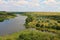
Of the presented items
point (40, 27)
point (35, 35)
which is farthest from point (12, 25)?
point (40, 27)

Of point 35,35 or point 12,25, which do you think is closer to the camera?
point 35,35

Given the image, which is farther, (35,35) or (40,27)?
(40,27)

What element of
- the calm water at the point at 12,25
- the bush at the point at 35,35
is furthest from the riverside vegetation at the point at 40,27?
the calm water at the point at 12,25

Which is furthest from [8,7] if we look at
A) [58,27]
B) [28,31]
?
[58,27]

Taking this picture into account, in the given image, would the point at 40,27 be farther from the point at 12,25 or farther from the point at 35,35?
the point at 12,25

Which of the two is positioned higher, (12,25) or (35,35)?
(12,25)

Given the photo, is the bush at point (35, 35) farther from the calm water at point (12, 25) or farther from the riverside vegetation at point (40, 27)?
the calm water at point (12, 25)
